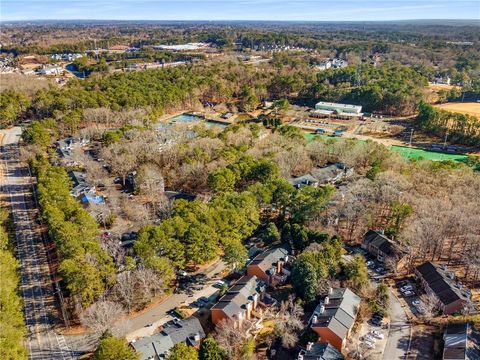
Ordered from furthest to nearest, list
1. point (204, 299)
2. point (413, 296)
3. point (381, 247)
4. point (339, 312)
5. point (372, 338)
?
point (381, 247) < point (413, 296) < point (204, 299) < point (339, 312) < point (372, 338)

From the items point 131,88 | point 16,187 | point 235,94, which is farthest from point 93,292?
point 235,94

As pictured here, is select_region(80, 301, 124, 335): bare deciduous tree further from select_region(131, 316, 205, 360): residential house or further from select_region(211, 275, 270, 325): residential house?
select_region(211, 275, 270, 325): residential house

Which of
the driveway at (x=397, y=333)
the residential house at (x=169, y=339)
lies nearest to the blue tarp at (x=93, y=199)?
the residential house at (x=169, y=339)

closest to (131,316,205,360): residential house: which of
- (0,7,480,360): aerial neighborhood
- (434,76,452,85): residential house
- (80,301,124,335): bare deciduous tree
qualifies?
(0,7,480,360): aerial neighborhood

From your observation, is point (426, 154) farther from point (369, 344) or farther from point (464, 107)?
point (369, 344)

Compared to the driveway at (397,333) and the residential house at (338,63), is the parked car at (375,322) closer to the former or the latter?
the driveway at (397,333)

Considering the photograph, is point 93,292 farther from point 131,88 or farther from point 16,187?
point 131,88

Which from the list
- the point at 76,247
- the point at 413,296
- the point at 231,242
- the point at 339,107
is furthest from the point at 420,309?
the point at 339,107
